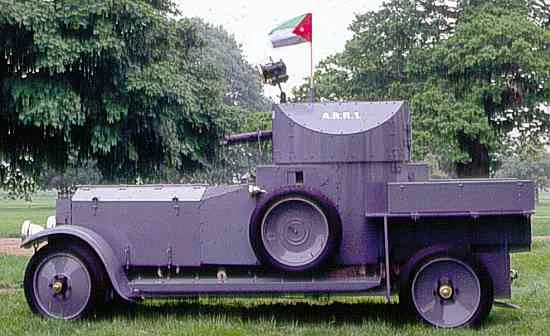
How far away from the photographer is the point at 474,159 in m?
28.2

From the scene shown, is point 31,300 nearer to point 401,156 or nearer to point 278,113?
point 278,113

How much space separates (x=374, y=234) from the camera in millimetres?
9156

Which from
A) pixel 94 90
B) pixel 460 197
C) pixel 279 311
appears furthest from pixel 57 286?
pixel 94 90

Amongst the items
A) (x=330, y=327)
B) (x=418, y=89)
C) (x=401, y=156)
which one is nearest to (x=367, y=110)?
(x=401, y=156)

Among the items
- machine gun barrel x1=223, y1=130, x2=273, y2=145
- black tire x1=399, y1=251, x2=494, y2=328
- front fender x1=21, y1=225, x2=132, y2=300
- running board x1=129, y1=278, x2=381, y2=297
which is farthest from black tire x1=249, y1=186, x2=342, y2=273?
front fender x1=21, y1=225, x2=132, y2=300

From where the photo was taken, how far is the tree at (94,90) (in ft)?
59.4

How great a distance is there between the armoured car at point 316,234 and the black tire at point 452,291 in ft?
0.04

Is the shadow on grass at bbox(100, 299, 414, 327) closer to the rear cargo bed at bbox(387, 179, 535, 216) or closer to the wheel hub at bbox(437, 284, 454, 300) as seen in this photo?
the wheel hub at bbox(437, 284, 454, 300)

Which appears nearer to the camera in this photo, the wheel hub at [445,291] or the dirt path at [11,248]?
the wheel hub at [445,291]

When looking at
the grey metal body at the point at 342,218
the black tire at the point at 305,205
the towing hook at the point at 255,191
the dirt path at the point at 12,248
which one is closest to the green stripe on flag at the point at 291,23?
the grey metal body at the point at 342,218

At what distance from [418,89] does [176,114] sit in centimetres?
1024

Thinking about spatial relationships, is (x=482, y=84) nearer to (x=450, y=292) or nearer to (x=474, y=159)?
(x=474, y=159)

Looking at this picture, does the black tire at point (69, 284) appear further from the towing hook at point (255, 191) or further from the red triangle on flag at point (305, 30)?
the red triangle on flag at point (305, 30)

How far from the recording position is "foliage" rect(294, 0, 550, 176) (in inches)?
1054
